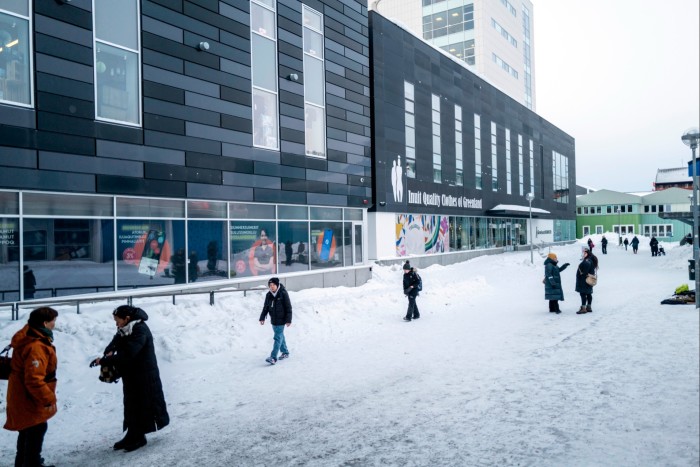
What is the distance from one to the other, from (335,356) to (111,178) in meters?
8.20

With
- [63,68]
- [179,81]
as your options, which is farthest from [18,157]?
[179,81]

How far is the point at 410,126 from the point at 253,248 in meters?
15.6

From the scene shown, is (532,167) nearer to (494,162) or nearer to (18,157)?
(494,162)

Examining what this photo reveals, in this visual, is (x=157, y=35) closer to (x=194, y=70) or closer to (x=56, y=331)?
(x=194, y=70)

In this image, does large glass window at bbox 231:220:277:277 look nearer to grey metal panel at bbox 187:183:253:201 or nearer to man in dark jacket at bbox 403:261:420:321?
grey metal panel at bbox 187:183:253:201

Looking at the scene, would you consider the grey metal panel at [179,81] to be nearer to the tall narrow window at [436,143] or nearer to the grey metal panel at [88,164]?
the grey metal panel at [88,164]

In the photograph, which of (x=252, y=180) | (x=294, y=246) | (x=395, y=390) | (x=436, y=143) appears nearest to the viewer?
(x=395, y=390)

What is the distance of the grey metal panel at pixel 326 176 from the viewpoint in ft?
66.6

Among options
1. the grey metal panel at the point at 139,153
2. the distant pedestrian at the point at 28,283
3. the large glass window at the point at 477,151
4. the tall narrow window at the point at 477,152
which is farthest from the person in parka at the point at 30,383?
the large glass window at the point at 477,151

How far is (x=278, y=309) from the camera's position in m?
9.39

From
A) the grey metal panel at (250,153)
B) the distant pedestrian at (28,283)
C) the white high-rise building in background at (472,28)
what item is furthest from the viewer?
the white high-rise building in background at (472,28)

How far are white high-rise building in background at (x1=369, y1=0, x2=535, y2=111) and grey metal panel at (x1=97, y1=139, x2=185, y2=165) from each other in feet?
150

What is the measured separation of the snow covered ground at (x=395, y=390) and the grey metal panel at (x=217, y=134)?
5.41 m

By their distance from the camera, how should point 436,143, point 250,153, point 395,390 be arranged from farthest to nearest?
point 436,143
point 250,153
point 395,390
